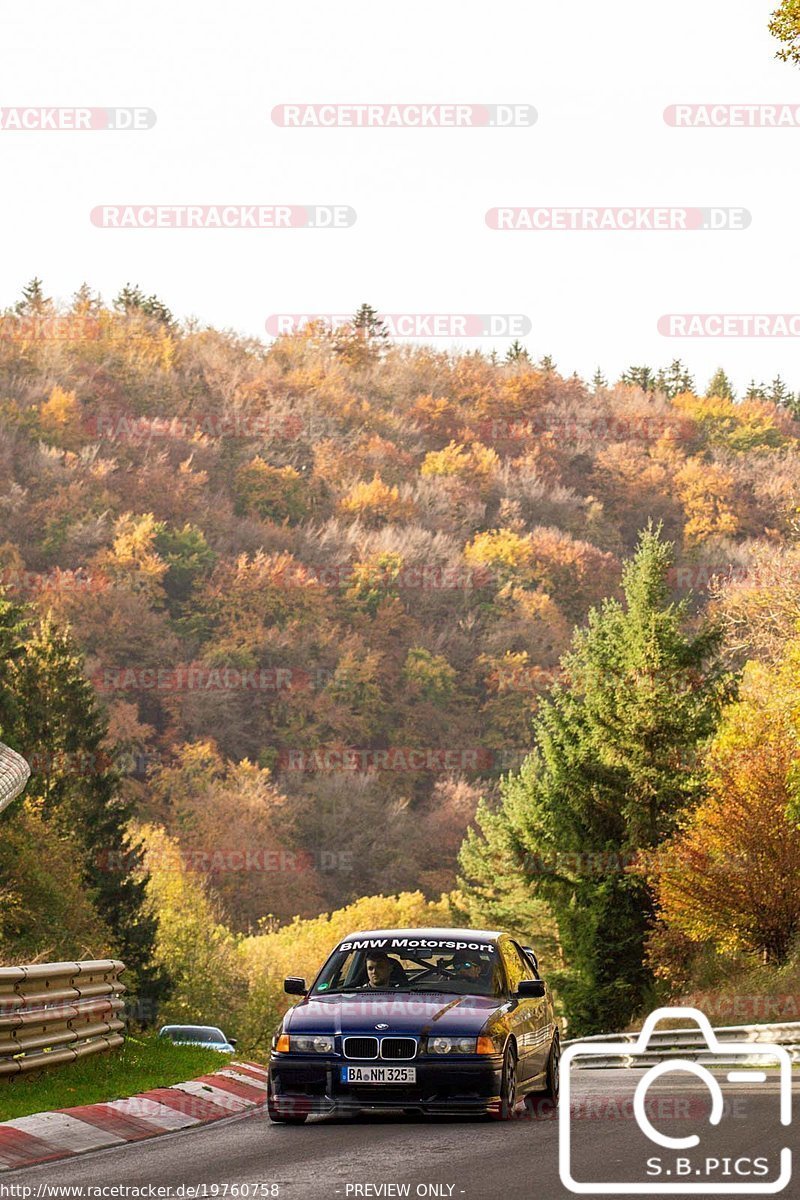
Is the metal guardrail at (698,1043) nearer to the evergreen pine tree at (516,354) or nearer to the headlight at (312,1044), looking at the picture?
the headlight at (312,1044)

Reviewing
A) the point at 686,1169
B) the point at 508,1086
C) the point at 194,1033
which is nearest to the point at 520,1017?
the point at 508,1086

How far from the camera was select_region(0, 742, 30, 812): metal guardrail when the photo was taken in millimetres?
39219

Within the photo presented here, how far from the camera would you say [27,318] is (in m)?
172

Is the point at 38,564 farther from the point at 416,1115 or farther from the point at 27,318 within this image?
the point at 416,1115

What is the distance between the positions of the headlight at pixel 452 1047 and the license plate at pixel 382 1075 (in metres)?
0.20

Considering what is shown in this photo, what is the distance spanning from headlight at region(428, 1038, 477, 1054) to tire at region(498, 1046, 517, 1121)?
33 centimetres

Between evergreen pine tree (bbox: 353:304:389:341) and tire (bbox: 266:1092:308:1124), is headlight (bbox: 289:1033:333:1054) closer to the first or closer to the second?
tire (bbox: 266:1092:308:1124)

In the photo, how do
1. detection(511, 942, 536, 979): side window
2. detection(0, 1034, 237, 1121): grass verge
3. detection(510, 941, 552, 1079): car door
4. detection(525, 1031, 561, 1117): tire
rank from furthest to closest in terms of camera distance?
detection(511, 942, 536, 979): side window, detection(525, 1031, 561, 1117): tire, detection(510, 941, 552, 1079): car door, detection(0, 1034, 237, 1121): grass verge

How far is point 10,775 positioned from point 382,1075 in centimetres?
3295

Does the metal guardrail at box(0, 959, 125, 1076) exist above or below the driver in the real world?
below

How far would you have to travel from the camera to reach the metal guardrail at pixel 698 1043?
23016 millimetres

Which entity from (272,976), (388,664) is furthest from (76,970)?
(388,664)

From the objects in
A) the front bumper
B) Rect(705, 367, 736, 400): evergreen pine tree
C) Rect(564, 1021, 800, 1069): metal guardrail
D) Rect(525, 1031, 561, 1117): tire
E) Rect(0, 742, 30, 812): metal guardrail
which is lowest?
Rect(564, 1021, 800, 1069): metal guardrail

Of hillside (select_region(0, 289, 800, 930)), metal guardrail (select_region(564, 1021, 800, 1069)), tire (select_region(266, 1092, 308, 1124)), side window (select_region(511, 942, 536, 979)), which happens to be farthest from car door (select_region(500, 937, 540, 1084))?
hillside (select_region(0, 289, 800, 930))
